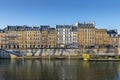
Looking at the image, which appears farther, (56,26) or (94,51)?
(56,26)

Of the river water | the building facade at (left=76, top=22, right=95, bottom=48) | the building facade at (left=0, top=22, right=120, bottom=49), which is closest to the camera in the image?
the river water

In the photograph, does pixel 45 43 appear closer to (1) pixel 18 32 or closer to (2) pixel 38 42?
(2) pixel 38 42

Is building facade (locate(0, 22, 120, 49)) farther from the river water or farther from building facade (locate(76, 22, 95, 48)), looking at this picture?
the river water

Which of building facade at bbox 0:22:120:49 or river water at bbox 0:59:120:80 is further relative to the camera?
building facade at bbox 0:22:120:49

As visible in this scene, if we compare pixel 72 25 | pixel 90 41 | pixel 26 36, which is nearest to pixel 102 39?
pixel 90 41

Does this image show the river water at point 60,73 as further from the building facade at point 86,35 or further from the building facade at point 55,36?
the building facade at point 86,35

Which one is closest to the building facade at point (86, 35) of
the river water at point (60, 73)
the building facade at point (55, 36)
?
the building facade at point (55, 36)

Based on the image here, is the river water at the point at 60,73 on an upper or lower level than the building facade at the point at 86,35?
lower

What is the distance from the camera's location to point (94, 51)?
106750 millimetres

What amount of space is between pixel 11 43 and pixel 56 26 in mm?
21210

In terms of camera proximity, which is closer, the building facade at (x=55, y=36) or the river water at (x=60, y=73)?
the river water at (x=60, y=73)

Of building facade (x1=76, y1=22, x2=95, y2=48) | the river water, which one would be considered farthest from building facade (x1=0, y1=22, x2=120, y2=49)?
the river water

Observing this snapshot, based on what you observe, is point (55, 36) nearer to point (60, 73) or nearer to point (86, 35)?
point (86, 35)

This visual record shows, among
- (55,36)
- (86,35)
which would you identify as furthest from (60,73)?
(86,35)
